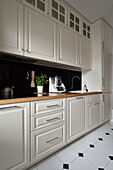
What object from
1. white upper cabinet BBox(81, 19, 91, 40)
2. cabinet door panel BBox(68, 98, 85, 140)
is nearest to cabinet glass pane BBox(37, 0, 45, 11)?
white upper cabinet BBox(81, 19, 91, 40)

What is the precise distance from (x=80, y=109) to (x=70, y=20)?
1.78 m

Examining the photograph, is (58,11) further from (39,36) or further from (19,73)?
(19,73)

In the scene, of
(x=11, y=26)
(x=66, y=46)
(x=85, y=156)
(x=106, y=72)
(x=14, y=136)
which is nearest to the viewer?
(x=14, y=136)

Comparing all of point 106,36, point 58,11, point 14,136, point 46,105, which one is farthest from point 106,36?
point 14,136

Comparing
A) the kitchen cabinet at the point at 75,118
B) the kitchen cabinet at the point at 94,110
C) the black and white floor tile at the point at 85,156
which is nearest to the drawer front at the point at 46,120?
the kitchen cabinet at the point at 75,118

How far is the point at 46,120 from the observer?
1230 millimetres

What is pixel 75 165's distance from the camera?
3.96 feet

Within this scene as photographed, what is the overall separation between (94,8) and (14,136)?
262 centimetres

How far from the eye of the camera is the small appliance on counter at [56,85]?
6.24 feet

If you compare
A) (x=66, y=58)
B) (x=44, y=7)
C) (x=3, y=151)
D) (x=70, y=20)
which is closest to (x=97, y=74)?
(x=66, y=58)

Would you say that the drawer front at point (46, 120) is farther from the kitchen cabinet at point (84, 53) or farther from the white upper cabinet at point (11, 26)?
the kitchen cabinet at point (84, 53)

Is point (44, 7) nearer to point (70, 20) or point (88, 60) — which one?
point (70, 20)

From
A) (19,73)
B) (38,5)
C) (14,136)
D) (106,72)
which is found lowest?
(14,136)

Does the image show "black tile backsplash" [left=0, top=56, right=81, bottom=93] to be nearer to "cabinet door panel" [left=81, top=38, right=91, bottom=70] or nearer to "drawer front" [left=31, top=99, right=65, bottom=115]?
"drawer front" [left=31, top=99, right=65, bottom=115]
